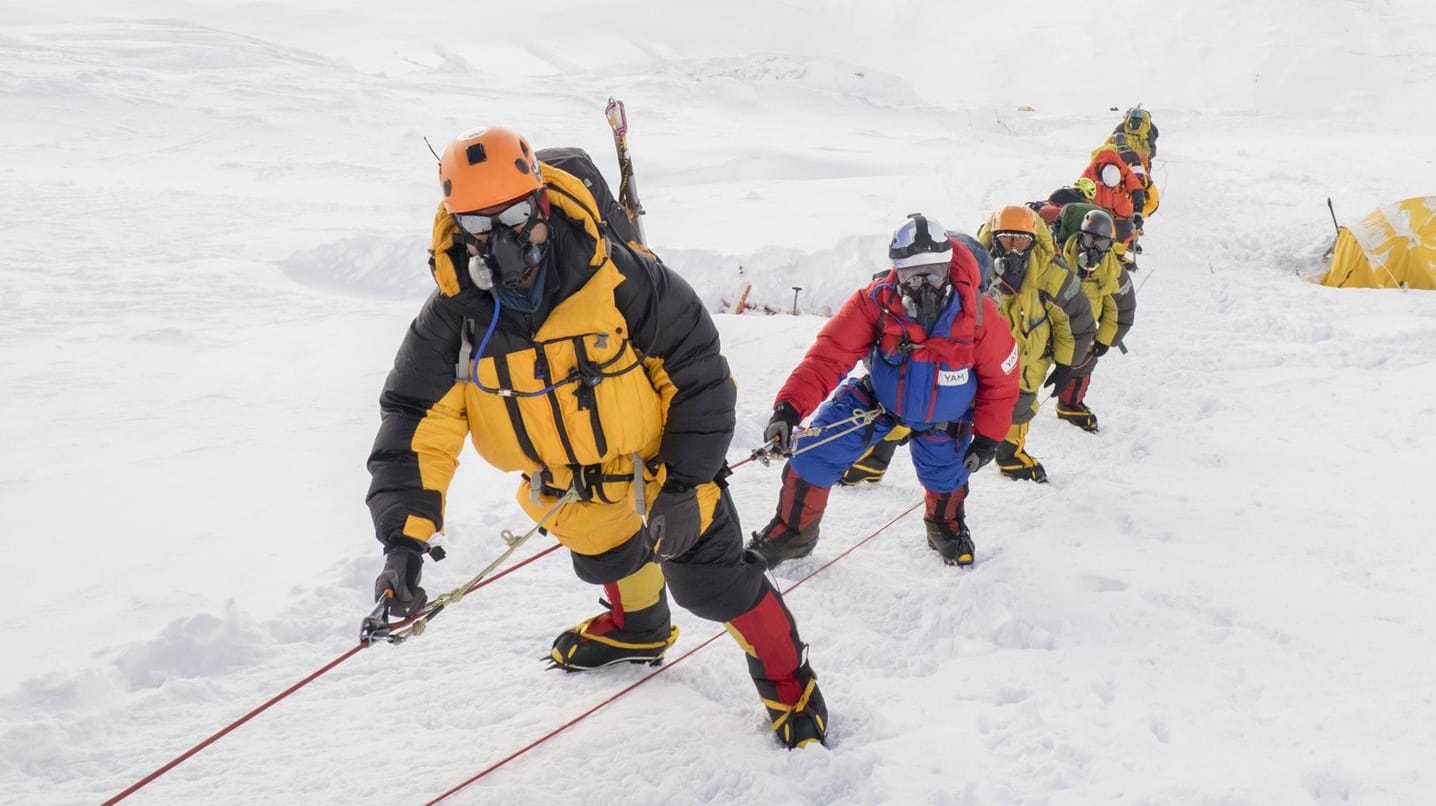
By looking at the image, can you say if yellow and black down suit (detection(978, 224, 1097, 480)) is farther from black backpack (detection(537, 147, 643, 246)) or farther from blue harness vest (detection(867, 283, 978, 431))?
black backpack (detection(537, 147, 643, 246))

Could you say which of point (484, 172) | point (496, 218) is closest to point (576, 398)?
point (496, 218)

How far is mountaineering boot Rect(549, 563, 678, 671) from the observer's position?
3.91 metres

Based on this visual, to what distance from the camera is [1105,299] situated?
685 cm

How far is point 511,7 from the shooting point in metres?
52.9

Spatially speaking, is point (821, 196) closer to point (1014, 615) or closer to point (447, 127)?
point (447, 127)

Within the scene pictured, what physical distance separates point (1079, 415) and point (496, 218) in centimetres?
565

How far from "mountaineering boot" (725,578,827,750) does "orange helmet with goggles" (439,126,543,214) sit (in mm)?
1696

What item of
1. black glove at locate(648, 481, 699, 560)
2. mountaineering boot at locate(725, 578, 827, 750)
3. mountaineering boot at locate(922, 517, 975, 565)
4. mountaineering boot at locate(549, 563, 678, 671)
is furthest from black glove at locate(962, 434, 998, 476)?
black glove at locate(648, 481, 699, 560)

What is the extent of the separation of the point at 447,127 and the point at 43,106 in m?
7.16

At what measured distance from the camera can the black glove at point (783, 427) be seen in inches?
167

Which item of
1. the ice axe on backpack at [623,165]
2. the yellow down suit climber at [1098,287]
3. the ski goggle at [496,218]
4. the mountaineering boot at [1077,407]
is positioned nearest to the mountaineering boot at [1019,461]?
the yellow down suit climber at [1098,287]

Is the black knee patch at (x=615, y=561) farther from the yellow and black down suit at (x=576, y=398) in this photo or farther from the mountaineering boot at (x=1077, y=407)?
the mountaineering boot at (x=1077, y=407)

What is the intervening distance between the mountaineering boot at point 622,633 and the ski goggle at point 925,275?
1765 mm

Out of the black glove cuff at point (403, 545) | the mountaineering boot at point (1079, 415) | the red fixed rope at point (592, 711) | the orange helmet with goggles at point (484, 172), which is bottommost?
the red fixed rope at point (592, 711)
